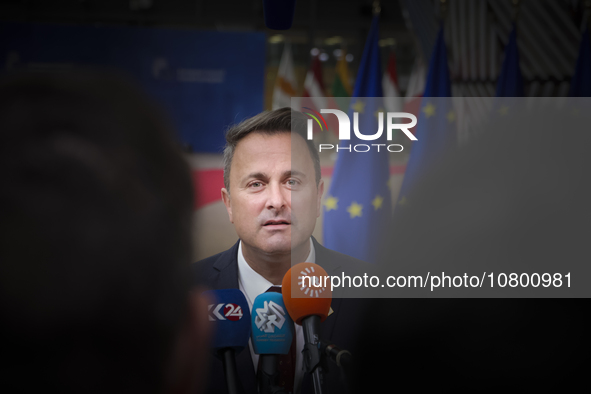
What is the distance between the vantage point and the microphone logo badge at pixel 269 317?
1192mm

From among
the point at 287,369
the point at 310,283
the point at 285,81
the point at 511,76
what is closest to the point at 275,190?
the point at 310,283

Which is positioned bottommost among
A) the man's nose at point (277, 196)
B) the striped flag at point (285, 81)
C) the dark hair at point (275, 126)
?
the man's nose at point (277, 196)

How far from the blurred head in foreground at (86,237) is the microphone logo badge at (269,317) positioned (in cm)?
76

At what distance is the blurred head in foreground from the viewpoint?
0.39 metres

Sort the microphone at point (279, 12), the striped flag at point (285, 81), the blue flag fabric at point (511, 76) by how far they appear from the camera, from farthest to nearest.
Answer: the striped flag at point (285, 81) < the blue flag fabric at point (511, 76) < the microphone at point (279, 12)

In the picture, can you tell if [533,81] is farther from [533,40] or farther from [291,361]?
[291,361]

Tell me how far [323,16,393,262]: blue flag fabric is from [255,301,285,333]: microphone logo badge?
0.74 feet

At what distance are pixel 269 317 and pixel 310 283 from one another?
0.15 metres

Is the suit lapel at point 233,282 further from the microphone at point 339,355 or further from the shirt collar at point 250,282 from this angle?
the microphone at point 339,355

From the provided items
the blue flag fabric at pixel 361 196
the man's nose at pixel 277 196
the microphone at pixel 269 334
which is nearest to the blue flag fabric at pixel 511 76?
the blue flag fabric at pixel 361 196

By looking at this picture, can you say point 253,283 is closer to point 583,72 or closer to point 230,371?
point 230,371

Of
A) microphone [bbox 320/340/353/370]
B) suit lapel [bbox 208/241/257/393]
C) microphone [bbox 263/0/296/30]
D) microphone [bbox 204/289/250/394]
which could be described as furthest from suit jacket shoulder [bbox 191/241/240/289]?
microphone [bbox 263/0/296/30]

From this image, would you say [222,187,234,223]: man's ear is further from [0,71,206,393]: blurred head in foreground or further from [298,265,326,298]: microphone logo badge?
[0,71,206,393]: blurred head in foreground

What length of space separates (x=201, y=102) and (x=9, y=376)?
3498 mm
